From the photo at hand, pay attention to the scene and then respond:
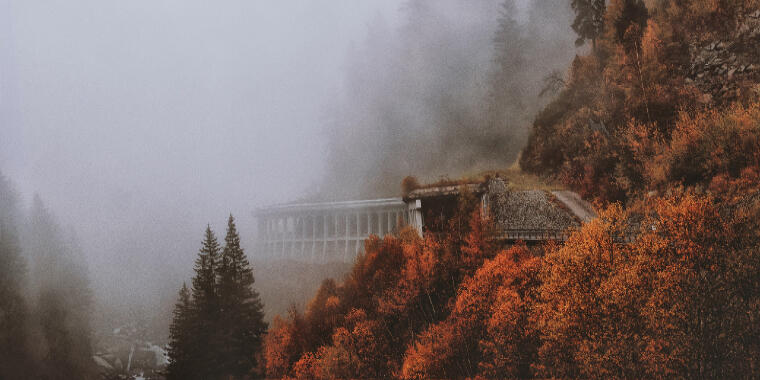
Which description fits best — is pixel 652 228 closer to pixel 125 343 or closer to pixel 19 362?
pixel 125 343

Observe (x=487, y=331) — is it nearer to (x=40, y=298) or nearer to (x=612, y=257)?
(x=612, y=257)

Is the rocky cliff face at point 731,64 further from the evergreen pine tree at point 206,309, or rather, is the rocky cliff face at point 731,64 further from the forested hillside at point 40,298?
the forested hillside at point 40,298

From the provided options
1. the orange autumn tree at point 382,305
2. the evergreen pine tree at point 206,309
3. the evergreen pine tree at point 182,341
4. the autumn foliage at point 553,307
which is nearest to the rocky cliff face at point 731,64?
the autumn foliage at point 553,307

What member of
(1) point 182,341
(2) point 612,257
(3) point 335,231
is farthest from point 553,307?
(1) point 182,341

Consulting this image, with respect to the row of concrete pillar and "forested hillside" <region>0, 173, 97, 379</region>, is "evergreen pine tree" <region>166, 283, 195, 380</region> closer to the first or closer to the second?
the row of concrete pillar

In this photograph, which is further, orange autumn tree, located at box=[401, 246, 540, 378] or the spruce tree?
the spruce tree

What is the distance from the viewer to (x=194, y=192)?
1040cm

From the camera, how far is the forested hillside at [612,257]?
4.83 m

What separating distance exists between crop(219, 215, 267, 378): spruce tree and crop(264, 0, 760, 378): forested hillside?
0.45 metres

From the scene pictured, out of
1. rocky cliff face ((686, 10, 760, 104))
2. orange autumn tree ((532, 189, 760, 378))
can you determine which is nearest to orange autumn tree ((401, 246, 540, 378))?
orange autumn tree ((532, 189, 760, 378))

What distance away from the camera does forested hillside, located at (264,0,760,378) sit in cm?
483

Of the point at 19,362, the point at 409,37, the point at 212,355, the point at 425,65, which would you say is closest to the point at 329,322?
the point at 212,355

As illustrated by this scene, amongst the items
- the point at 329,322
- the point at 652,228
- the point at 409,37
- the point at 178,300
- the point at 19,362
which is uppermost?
the point at 409,37

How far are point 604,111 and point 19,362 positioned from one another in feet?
48.7
